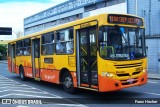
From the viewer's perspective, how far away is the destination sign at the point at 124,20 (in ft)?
35.1

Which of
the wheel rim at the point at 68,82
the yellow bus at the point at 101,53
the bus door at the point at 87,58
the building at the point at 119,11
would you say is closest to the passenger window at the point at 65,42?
the yellow bus at the point at 101,53

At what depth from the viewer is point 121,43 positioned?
35.0ft

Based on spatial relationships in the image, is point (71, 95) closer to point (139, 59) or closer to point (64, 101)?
point (64, 101)

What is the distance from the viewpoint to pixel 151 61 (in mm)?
24922

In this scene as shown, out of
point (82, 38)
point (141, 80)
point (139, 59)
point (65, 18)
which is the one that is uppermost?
point (65, 18)

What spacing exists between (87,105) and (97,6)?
25.6 meters

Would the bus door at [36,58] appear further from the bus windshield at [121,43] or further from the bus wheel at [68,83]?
the bus windshield at [121,43]

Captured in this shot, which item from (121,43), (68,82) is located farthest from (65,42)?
(121,43)

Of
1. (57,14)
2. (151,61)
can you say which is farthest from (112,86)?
(57,14)

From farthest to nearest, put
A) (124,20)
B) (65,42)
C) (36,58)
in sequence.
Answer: (36,58) → (65,42) → (124,20)

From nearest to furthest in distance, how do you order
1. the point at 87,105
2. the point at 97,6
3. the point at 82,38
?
1. the point at 87,105
2. the point at 82,38
3. the point at 97,6

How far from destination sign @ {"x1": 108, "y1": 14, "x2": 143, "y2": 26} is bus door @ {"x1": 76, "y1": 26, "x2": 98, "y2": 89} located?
710 millimetres

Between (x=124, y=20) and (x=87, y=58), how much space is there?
190 centimetres

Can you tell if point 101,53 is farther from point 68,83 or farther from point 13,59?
point 13,59
